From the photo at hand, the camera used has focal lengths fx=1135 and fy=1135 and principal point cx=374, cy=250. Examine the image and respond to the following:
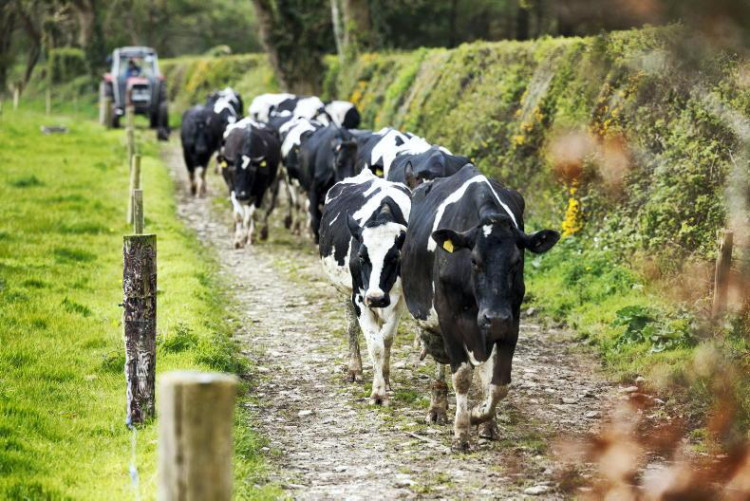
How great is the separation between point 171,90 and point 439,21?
14998 mm

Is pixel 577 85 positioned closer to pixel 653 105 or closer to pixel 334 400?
pixel 653 105

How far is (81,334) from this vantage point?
11.3 metres

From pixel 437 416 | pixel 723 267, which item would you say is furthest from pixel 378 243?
pixel 723 267

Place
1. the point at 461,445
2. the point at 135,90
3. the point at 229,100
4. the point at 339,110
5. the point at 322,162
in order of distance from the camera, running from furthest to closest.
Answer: the point at 135,90
the point at 229,100
the point at 339,110
the point at 322,162
the point at 461,445

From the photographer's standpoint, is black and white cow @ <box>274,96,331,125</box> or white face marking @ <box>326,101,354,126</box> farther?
white face marking @ <box>326,101,354,126</box>

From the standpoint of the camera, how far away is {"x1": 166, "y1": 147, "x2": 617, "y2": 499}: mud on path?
7758mm

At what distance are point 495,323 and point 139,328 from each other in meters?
2.71

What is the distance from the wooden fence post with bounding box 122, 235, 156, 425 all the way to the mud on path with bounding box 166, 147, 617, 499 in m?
1.02

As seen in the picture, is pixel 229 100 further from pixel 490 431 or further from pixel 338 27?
pixel 490 431

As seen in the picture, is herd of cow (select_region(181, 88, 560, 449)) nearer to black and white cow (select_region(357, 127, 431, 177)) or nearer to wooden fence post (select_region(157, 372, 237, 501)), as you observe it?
black and white cow (select_region(357, 127, 431, 177))

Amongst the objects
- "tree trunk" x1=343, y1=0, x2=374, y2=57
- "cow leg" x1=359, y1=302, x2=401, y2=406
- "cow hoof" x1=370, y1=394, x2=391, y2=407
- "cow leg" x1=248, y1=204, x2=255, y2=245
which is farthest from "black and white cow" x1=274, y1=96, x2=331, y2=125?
"cow hoof" x1=370, y1=394, x2=391, y2=407

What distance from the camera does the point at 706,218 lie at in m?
12.4

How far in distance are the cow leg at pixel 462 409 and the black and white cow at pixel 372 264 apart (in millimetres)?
1211

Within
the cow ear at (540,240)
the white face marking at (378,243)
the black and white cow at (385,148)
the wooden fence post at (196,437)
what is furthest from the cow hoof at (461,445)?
the black and white cow at (385,148)
